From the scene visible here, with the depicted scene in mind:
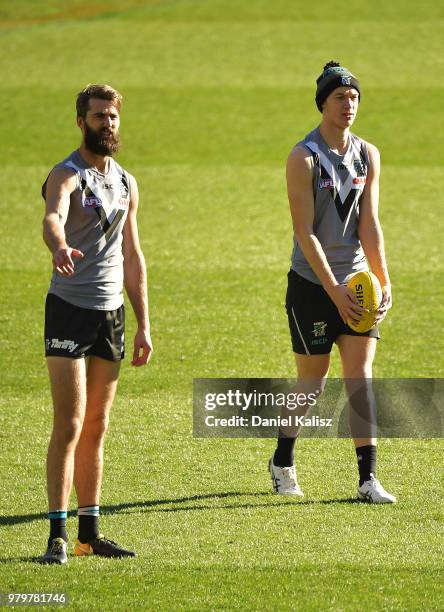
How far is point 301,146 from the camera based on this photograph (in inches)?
263

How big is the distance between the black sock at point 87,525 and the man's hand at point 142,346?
0.77m

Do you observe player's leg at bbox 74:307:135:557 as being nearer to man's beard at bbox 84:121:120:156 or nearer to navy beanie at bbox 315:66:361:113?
man's beard at bbox 84:121:120:156

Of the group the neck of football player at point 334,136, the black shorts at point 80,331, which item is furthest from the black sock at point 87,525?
the neck of football player at point 334,136

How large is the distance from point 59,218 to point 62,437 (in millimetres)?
987

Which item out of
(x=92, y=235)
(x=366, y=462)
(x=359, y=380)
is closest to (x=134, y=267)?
(x=92, y=235)

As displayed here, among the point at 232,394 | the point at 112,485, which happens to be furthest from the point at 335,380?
the point at 112,485

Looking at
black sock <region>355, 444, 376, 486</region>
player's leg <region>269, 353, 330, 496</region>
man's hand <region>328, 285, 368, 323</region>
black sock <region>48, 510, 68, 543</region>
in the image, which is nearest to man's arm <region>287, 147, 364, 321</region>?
man's hand <region>328, 285, 368, 323</region>

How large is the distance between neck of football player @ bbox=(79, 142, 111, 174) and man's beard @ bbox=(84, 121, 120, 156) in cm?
4

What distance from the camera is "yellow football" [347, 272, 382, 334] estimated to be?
648 centimetres

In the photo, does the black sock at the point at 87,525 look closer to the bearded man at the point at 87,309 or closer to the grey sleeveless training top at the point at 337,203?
the bearded man at the point at 87,309

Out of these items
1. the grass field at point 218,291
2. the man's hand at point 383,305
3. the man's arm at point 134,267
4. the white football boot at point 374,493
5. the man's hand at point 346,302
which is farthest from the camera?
the white football boot at point 374,493

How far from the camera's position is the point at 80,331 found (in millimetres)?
Answer: 5668

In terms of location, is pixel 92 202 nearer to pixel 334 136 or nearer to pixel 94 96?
pixel 94 96

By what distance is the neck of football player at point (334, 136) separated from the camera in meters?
6.73
